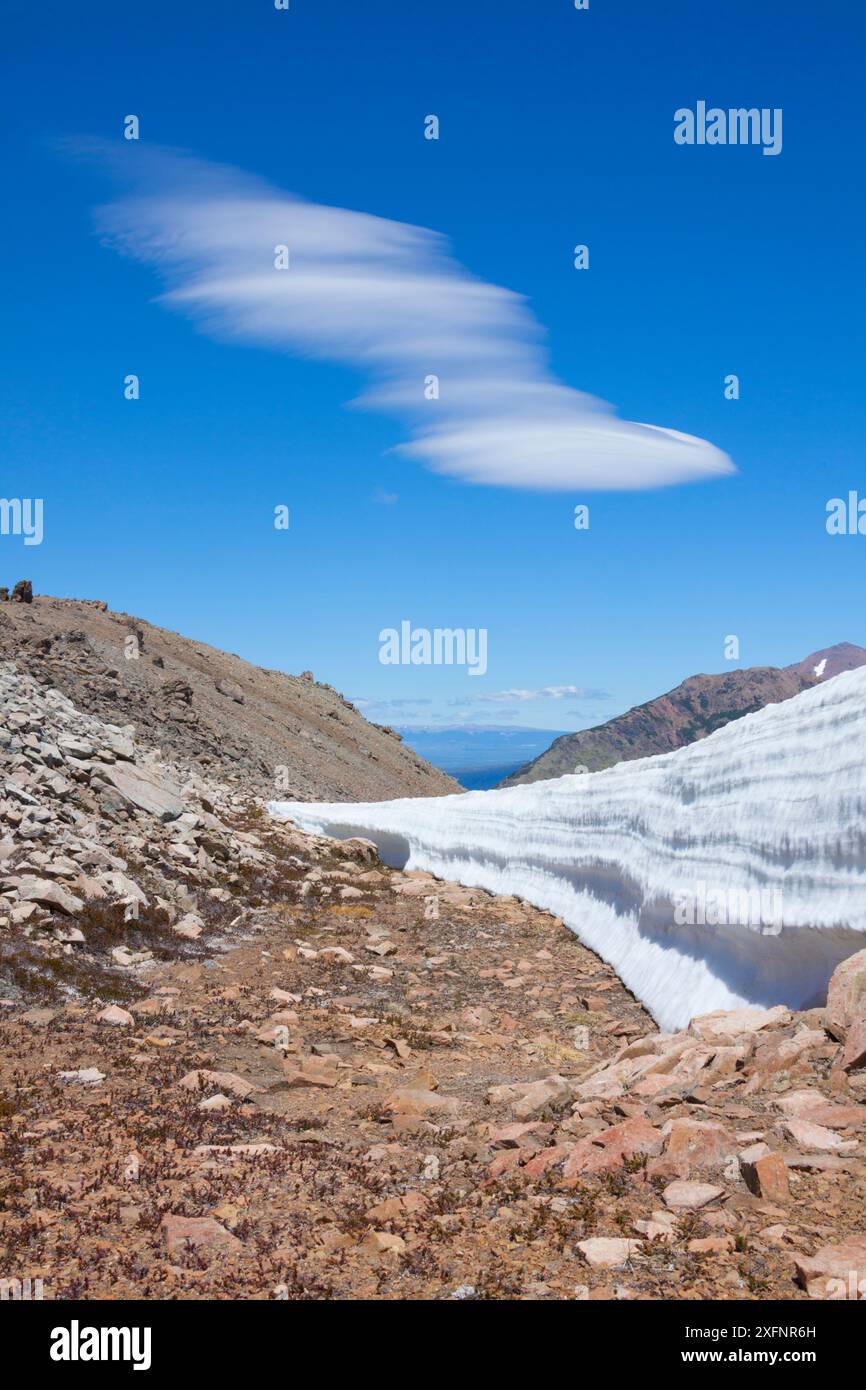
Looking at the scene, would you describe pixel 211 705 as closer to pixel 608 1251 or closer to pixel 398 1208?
pixel 398 1208

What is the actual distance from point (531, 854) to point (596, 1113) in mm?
13525

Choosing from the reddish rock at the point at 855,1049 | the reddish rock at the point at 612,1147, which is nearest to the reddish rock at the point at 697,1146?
the reddish rock at the point at 612,1147

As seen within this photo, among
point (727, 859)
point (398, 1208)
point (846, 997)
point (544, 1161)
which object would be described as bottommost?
point (398, 1208)

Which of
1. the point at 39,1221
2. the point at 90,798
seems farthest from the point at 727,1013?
the point at 90,798

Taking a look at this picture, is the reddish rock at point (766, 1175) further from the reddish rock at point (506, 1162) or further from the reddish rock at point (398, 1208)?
the reddish rock at point (398, 1208)

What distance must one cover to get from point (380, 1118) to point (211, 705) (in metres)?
40.2

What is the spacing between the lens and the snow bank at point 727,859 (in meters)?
9.31

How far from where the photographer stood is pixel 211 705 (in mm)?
47125

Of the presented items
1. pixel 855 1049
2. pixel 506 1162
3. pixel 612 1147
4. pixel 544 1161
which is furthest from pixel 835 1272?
pixel 855 1049

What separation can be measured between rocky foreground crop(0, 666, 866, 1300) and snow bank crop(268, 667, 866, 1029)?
31.8 inches

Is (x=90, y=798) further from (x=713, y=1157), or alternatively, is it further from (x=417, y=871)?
(x=713, y=1157)
